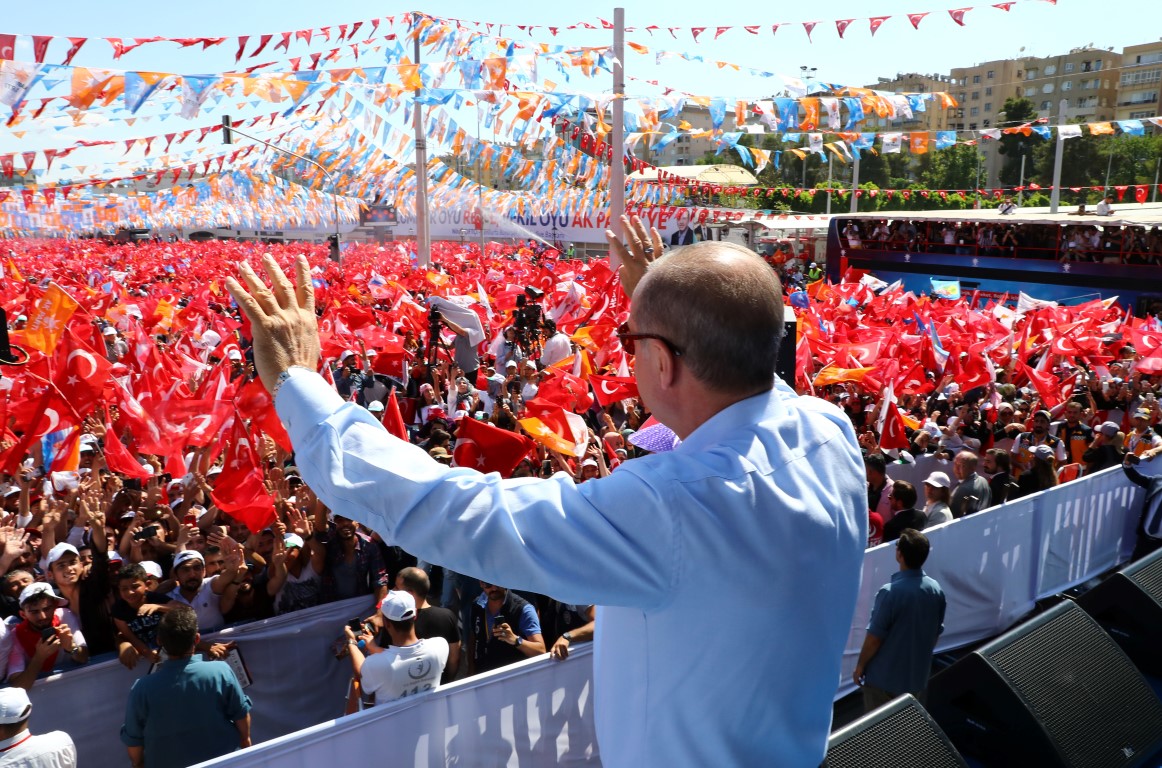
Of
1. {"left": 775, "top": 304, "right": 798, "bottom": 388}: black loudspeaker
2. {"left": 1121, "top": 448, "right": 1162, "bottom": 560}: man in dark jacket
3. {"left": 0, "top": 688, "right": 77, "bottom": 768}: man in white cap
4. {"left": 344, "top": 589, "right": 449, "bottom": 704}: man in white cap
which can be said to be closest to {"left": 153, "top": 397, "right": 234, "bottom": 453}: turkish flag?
{"left": 344, "top": 589, "right": 449, "bottom": 704}: man in white cap

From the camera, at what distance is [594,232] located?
161 ft

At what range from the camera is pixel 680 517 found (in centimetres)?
134

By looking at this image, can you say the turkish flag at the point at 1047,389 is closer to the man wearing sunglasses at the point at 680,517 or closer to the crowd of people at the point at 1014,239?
the man wearing sunglasses at the point at 680,517

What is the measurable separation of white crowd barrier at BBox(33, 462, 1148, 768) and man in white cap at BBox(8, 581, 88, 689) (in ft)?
0.36

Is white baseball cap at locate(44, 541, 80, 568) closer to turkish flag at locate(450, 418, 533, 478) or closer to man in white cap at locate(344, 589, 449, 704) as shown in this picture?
man in white cap at locate(344, 589, 449, 704)

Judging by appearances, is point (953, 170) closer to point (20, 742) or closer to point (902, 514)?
point (902, 514)

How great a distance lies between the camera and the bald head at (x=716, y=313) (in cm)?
145

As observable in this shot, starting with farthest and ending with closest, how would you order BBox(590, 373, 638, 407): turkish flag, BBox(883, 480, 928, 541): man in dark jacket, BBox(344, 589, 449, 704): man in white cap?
1. BBox(590, 373, 638, 407): turkish flag
2. BBox(883, 480, 928, 541): man in dark jacket
3. BBox(344, 589, 449, 704): man in white cap

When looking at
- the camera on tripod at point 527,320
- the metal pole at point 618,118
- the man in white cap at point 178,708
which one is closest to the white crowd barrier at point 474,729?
the man in white cap at point 178,708

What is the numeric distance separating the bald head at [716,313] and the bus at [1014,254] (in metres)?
23.5

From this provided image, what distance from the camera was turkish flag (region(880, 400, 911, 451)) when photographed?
9328mm

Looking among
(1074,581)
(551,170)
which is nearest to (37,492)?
(1074,581)

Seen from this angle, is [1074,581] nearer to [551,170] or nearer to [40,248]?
[551,170]

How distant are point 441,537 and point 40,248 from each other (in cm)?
6236
